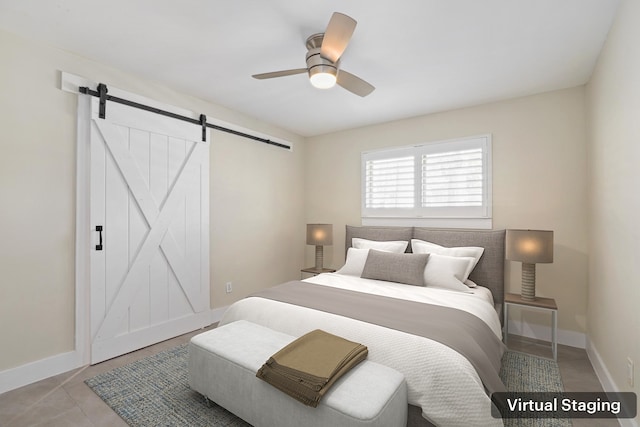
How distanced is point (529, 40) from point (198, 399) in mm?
3553

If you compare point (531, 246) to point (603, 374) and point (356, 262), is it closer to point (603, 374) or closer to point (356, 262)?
point (603, 374)

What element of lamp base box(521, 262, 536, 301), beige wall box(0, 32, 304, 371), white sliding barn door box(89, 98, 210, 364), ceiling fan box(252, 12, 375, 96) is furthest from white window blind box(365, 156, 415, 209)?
beige wall box(0, 32, 304, 371)

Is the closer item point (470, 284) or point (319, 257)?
point (470, 284)

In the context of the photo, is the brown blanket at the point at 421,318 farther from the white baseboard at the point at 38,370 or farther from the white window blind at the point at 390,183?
the white window blind at the point at 390,183

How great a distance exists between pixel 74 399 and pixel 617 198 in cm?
397

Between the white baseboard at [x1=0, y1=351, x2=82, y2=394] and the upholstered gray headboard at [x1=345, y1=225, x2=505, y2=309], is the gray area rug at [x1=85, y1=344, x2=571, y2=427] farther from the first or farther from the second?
the upholstered gray headboard at [x1=345, y1=225, x2=505, y2=309]

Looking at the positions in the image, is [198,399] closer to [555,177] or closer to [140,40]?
[140,40]

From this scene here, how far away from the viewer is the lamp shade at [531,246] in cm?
275

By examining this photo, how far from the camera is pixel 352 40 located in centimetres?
227

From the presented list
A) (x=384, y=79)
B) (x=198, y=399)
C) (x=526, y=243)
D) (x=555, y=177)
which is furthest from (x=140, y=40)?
(x=555, y=177)

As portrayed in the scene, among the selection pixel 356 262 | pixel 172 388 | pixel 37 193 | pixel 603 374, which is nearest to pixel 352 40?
pixel 356 262

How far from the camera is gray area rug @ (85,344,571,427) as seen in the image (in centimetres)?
190

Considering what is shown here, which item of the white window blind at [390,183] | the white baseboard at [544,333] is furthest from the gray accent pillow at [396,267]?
the white baseboard at [544,333]

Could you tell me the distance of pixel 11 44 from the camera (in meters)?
2.23
